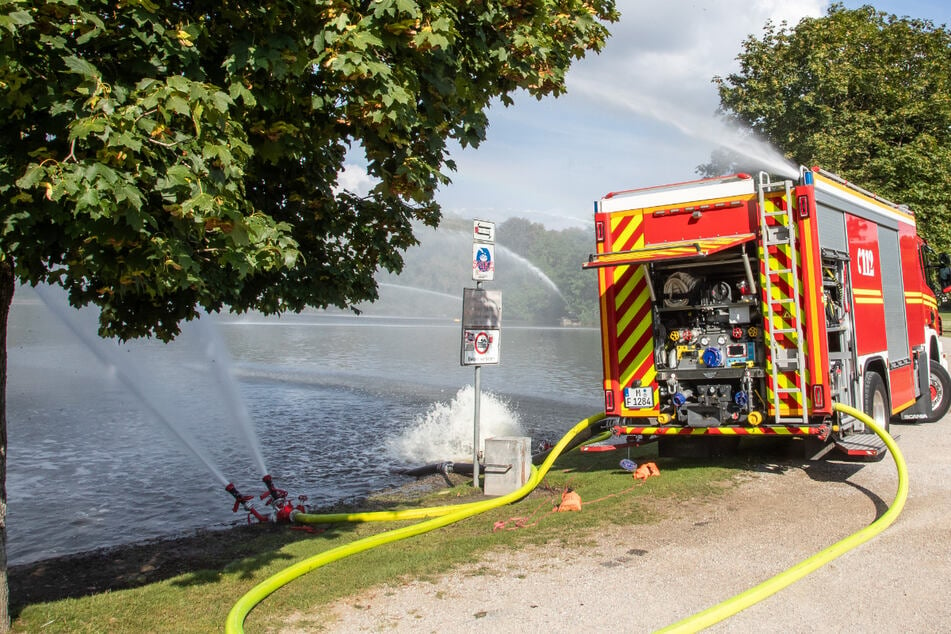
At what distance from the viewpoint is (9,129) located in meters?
4.28

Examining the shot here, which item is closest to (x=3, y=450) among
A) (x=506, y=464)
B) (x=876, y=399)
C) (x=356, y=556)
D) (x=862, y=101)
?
(x=356, y=556)

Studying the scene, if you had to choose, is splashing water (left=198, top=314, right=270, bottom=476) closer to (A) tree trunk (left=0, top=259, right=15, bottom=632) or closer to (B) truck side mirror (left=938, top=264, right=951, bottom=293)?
(A) tree trunk (left=0, top=259, right=15, bottom=632)

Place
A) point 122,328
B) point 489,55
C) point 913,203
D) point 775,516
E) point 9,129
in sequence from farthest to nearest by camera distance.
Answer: point 913,203 → point 775,516 → point 122,328 → point 489,55 → point 9,129

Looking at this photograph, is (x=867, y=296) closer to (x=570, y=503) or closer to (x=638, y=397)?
(x=638, y=397)

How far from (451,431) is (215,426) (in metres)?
5.71

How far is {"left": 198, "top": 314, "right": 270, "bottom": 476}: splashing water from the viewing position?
1505cm

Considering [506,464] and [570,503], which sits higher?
[506,464]

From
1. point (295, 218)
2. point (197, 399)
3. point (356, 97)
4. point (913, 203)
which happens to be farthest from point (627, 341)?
point (913, 203)

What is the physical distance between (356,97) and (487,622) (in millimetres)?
3439

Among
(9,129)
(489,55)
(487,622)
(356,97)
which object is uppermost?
(489,55)

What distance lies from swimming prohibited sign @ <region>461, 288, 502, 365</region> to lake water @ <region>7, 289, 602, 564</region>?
3.02 meters

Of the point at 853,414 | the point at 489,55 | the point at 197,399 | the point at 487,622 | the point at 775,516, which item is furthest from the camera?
the point at 197,399

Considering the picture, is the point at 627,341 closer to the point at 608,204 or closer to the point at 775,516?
the point at 608,204

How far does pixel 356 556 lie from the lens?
23.0ft
